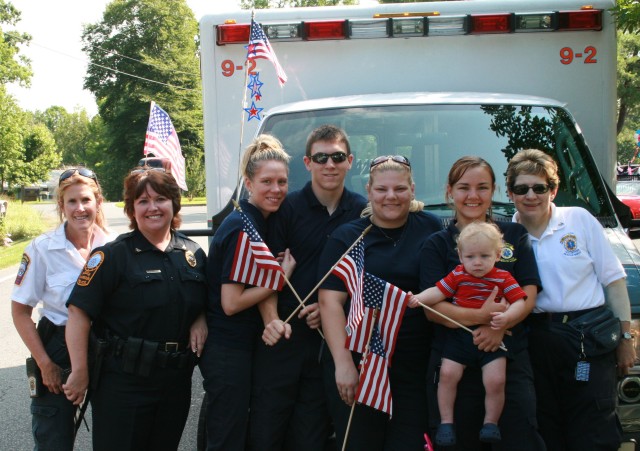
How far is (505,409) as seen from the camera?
10.8 ft

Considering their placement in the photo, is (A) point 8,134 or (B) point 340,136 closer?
(B) point 340,136

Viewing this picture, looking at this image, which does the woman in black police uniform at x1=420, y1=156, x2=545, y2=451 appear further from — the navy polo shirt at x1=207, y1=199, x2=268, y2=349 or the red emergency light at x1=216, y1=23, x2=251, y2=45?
the red emergency light at x1=216, y1=23, x2=251, y2=45

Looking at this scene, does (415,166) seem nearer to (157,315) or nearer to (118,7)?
(157,315)

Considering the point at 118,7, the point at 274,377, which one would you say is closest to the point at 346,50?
the point at 274,377

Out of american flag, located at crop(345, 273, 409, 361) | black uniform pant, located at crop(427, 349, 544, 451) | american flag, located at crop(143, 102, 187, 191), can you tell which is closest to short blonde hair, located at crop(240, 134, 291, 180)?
american flag, located at crop(345, 273, 409, 361)

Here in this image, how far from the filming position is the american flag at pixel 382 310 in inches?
130

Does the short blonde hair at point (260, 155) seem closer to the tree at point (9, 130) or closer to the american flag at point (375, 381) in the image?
the american flag at point (375, 381)

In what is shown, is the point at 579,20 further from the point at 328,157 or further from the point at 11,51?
the point at 11,51

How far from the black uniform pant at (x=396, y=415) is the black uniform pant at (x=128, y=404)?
2.85ft

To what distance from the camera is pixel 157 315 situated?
12.0 ft

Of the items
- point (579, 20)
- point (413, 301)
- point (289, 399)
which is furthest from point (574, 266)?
point (579, 20)

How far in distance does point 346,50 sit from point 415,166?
1666 millimetres

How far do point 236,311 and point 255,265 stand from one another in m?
0.27

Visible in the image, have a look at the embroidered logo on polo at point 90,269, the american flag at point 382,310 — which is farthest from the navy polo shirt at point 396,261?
the embroidered logo on polo at point 90,269
